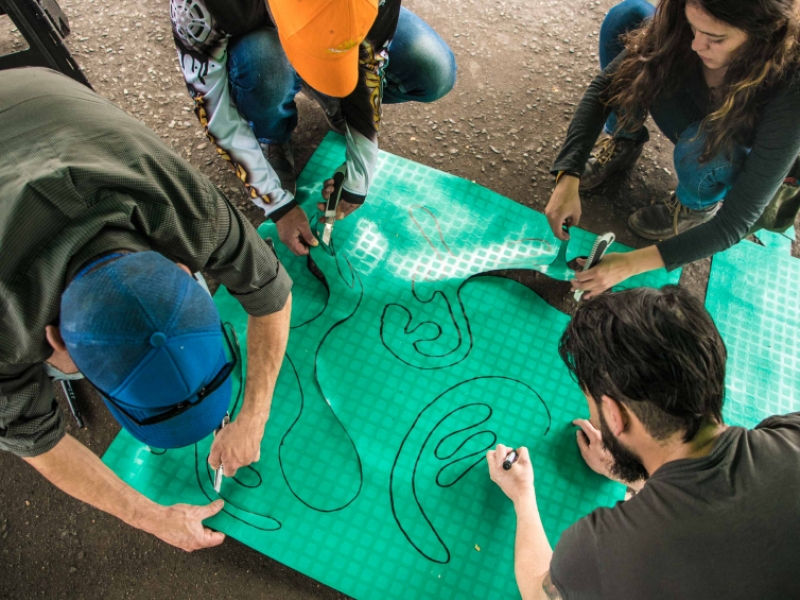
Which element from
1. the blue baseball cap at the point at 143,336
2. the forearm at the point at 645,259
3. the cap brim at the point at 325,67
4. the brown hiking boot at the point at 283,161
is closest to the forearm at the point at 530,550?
the forearm at the point at 645,259

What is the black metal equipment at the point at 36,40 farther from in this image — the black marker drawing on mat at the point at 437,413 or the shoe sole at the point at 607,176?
the shoe sole at the point at 607,176

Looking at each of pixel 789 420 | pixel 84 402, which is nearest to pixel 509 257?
pixel 789 420

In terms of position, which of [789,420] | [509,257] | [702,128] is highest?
[702,128]

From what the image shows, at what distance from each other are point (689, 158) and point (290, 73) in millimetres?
1126

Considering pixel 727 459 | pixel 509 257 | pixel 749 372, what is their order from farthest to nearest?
pixel 509 257, pixel 749 372, pixel 727 459

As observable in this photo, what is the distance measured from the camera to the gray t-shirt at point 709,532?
899 millimetres

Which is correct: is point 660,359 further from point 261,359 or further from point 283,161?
point 283,161

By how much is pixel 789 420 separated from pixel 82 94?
4.71 ft

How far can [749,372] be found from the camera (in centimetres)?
162

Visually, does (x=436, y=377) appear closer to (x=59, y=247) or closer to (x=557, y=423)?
(x=557, y=423)

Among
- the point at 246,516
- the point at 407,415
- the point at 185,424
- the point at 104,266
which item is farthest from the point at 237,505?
the point at 104,266

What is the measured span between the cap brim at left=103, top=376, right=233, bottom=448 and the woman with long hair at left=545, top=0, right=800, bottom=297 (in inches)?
41.8

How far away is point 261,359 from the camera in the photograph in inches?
51.5

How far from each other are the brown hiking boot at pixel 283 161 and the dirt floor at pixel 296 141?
0.14m
